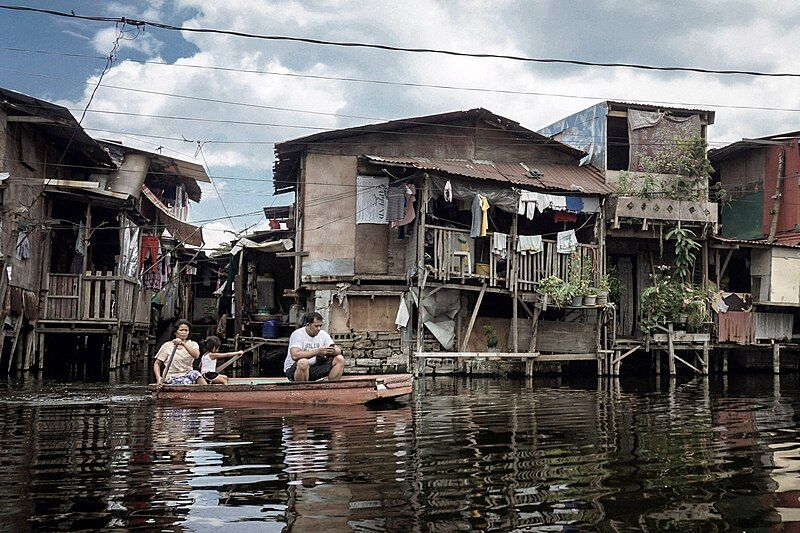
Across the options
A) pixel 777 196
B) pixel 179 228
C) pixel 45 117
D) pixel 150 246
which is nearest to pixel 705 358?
pixel 777 196

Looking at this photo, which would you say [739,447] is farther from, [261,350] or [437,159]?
[261,350]

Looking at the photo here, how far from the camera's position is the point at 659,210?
20594 millimetres

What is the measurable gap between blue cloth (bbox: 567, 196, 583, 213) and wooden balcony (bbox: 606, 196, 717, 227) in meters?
1.14

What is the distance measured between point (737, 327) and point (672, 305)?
2.72 metres

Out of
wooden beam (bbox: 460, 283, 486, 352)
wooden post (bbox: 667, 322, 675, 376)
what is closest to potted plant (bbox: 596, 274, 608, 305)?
wooden post (bbox: 667, 322, 675, 376)

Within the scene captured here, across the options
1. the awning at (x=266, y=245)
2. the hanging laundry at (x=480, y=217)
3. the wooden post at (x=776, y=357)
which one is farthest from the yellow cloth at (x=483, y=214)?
the wooden post at (x=776, y=357)

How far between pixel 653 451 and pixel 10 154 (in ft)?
50.1

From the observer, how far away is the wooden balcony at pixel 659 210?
20.4 meters

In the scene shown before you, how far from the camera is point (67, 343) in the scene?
23.1m

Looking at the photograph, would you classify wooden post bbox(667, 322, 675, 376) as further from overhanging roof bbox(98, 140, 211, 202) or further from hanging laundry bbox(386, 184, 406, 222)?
overhanging roof bbox(98, 140, 211, 202)

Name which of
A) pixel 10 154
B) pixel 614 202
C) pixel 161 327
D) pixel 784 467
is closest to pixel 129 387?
pixel 10 154

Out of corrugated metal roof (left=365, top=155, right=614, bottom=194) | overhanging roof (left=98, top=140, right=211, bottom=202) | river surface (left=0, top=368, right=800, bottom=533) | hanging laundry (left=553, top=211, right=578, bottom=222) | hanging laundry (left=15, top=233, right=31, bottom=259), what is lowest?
river surface (left=0, top=368, right=800, bottom=533)

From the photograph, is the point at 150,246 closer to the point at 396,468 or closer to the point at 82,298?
the point at 82,298

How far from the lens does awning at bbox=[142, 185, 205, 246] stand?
952 inches
